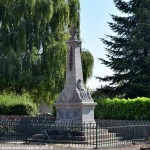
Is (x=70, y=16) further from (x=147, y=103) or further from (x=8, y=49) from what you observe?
(x=147, y=103)

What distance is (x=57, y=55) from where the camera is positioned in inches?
1153

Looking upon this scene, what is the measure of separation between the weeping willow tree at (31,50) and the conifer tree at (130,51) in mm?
3934

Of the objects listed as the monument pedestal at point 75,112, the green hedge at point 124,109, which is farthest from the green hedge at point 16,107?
the monument pedestal at point 75,112

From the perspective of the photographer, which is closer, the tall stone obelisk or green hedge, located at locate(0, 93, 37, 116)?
A: the tall stone obelisk

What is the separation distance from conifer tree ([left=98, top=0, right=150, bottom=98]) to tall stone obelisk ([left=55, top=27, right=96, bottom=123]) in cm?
817

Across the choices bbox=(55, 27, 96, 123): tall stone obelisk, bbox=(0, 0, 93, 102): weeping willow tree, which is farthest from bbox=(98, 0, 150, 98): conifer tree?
bbox=(55, 27, 96, 123): tall stone obelisk

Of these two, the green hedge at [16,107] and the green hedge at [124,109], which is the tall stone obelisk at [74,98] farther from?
the green hedge at [16,107]

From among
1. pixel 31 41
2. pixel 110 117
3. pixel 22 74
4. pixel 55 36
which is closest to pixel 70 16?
pixel 55 36

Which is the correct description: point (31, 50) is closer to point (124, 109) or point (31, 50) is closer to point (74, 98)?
point (124, 109)

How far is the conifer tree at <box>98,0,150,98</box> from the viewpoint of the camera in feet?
95.5

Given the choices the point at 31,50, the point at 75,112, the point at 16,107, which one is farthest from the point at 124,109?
the point at 31,50

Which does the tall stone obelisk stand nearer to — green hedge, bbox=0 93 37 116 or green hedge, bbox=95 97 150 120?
green hedge, bbox=95 97 150 120

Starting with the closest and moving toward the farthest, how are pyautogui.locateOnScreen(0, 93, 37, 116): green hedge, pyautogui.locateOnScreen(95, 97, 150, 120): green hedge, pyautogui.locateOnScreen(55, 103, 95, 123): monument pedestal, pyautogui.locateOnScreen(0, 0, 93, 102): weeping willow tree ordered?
pyautogui.locateOnScreen(55, 103, 95, 123): monument pedestal → pyautogui.locateOnScreen(95, 97, 150, 120): green hedge → pyautogui.locateOnScreen(0, 93, 37, 116): green hedge → pyautogui.locateOnScreen(0, 0, 93, 102): weeping willow tree

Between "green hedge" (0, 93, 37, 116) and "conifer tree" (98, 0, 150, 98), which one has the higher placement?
"conifer tree" (98, 0, 150, 98)
